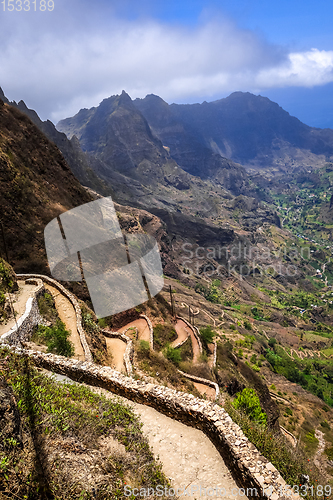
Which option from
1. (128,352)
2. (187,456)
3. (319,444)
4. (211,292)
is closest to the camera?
(187,456)

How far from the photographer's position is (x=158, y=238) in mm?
96938

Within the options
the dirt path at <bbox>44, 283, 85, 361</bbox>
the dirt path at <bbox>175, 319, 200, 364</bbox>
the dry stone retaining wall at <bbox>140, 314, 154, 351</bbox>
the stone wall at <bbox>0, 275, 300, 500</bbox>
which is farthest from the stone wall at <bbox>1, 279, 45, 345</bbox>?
the dirt path at <bbox>175, 319, 200, 364</bbox>

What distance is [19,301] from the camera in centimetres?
1548

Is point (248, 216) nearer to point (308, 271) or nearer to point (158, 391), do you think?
point (308, 271)

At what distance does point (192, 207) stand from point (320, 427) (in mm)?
154859

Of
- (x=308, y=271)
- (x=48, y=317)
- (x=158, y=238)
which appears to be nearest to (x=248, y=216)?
(x=308, y=271)

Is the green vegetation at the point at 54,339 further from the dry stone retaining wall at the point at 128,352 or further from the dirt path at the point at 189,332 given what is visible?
the dirt path at the point at 189,332

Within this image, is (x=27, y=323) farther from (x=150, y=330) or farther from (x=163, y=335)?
(x=163, y=335)

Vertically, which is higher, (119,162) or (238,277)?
(119,162)

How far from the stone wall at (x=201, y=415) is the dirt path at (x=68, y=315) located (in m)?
3.29

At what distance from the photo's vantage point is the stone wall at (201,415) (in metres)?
6.94

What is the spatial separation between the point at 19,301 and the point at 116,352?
7279mm

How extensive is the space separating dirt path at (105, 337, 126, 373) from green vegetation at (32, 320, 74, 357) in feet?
11.3

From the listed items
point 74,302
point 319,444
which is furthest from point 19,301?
point 319,444
